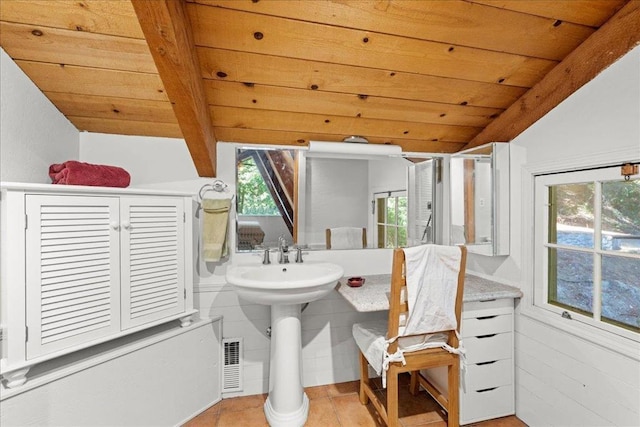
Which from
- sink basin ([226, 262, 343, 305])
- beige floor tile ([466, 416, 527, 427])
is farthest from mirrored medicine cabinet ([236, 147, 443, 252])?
beige floor tile ([466, 416, 527, 427])

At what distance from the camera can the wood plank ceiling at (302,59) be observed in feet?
3.70

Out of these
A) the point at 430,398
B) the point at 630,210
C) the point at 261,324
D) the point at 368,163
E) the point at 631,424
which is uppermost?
the point at 368,163

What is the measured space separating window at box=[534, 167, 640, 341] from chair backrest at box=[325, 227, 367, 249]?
1069 mm

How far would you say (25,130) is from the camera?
52.8 inches

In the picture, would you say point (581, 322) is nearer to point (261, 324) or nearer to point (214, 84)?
point (261, 324)

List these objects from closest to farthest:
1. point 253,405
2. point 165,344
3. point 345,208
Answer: point 165,344
point 253,405
point 345,208

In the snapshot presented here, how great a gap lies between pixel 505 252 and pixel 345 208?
1080 millimetres

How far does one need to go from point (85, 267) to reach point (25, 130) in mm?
690

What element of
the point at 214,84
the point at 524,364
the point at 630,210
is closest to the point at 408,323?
the point at 524,364

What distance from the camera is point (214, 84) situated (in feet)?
4.81

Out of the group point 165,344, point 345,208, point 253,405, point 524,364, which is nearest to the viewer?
point 165,344

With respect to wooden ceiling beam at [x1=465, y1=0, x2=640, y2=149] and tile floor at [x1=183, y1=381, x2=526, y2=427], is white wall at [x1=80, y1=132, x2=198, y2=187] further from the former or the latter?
wooden ceiling beam at [x1=465, y1=0, x2=640, y2=149]

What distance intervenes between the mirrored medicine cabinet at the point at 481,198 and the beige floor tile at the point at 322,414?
1406 millimetres

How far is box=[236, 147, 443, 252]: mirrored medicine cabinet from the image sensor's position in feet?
6.56
